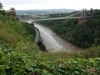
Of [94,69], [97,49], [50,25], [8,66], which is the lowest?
[50,25]

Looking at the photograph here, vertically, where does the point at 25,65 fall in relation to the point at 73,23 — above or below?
above

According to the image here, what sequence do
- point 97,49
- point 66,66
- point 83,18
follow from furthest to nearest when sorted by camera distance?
point 83,18 < point 97,49 < point 66,66

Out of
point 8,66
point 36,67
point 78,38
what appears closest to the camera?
point 8,66

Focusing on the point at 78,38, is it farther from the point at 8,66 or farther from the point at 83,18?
the point at 8,66

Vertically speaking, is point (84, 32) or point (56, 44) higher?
point (84, 32)

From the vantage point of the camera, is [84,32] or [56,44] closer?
[56,44]

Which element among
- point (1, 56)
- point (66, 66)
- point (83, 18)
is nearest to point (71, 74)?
point (66, 66)

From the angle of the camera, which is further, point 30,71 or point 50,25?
point 50,25

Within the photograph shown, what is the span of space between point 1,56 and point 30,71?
0.31 metres

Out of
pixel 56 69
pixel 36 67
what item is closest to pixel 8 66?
pixel 36 67

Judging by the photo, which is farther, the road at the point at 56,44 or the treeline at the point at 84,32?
the treeline at the point at 84,32

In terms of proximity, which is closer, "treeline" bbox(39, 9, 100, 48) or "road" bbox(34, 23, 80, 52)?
"road" bbox(34, 23, 80, 52)

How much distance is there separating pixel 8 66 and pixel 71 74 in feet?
2.16

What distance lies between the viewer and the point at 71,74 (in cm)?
267
